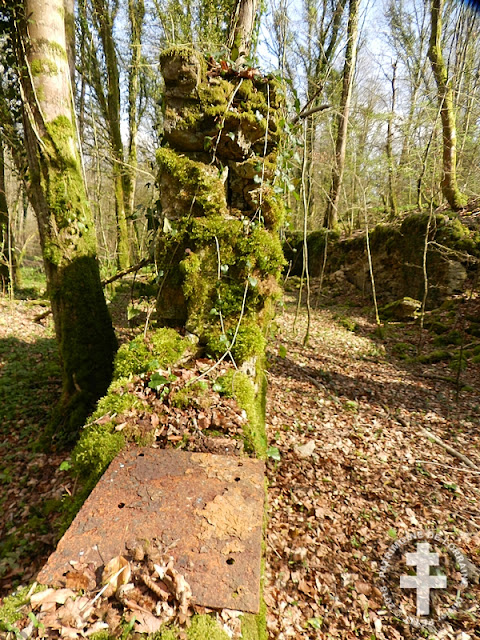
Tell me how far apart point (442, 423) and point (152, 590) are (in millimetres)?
5188

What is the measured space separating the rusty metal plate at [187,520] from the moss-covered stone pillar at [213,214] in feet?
3.98

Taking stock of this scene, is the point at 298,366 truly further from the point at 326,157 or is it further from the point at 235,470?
the point at 326,157

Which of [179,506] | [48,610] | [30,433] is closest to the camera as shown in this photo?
[48,610]

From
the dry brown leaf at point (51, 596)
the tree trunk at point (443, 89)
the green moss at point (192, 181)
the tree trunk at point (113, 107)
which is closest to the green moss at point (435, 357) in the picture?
the tree trunk at point (443, 89)

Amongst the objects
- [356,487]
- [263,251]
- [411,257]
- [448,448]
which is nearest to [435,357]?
[448,448]

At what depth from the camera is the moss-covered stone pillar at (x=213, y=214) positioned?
313 centimetres

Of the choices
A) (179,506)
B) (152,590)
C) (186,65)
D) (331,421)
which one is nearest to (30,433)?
(179,506)

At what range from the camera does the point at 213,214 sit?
325 centimetres

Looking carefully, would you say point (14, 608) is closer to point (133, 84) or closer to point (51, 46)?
point (51, 46)

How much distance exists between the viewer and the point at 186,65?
3.03 metres

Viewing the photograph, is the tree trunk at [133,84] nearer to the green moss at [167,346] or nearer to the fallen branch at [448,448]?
the green moss at [167,346]

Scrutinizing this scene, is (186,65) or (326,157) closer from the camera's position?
(186,65)

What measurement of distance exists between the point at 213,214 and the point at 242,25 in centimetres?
298

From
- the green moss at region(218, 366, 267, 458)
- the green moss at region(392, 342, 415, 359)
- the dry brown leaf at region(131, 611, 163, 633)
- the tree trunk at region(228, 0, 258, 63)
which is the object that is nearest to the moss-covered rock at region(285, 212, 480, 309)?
the green moss at region(392, 342, 415, 359)
